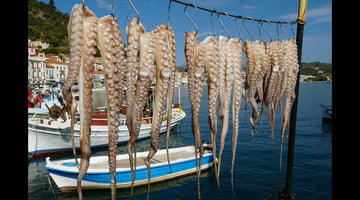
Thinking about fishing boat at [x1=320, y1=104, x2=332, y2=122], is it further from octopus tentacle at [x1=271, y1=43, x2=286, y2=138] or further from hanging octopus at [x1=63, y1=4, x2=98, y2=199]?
hanging octopus at [x1=63, y1=4, x2=98, y2=199]

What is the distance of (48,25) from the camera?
356ft

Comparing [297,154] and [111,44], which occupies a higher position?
[111,44]

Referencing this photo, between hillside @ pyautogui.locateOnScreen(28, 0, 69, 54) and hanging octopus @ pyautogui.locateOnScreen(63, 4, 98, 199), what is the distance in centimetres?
9413

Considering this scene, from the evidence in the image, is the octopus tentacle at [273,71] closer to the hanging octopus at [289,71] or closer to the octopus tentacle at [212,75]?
the hanging octopus at [289,71]

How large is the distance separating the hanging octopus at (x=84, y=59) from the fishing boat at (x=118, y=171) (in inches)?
455

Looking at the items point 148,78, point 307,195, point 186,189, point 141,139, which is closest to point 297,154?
→ point 307,195

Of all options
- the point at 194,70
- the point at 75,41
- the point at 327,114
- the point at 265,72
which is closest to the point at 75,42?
the point at 75,41

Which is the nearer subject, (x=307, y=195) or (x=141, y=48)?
(x=141, y=48)

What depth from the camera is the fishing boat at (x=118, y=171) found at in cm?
1285

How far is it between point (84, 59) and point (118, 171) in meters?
12.6
